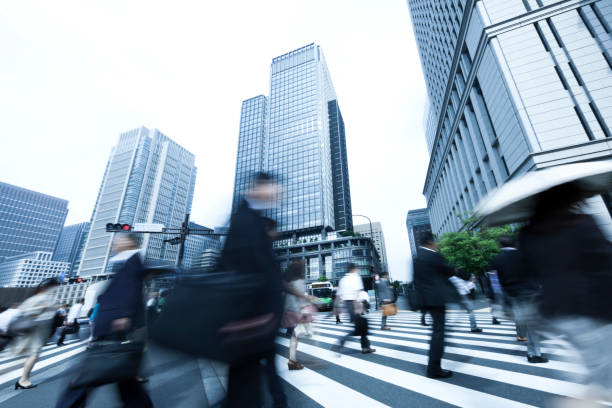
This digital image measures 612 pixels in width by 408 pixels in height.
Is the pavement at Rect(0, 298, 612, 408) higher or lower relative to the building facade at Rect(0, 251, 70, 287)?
lower

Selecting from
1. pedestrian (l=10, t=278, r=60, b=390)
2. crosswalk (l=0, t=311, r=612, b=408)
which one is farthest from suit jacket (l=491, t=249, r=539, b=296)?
pedestrian (l=10, t=278, r=60, b=390)

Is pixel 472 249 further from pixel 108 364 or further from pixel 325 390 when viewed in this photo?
pixel 108 364

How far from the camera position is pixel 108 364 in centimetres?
159

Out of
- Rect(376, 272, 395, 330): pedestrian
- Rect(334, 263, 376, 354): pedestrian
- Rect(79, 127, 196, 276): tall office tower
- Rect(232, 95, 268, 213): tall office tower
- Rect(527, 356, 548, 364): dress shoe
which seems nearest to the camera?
Rect(527, 356, 548, 364): dress shoe

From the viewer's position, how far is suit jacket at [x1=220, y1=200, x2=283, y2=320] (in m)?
1.33

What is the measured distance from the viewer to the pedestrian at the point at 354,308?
15.4ft

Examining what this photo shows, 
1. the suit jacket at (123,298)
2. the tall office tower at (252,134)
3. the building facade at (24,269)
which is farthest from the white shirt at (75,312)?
the building facade at (24,269)

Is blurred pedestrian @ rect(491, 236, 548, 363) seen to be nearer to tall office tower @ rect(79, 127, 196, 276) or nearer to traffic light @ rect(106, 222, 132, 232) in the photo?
traffic light @ rect(106, 222, 132, 232)

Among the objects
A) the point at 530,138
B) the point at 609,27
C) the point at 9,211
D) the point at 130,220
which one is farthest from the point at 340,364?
the point at 9,211

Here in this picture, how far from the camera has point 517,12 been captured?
2080 centimetres

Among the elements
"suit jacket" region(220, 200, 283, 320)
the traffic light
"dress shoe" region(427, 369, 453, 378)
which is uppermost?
the traffic light

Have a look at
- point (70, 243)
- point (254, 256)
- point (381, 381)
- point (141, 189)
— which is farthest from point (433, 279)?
point (70, 243)

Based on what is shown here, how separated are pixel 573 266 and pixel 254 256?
1645 mm

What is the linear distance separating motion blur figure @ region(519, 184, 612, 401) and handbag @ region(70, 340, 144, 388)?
2.44 m
